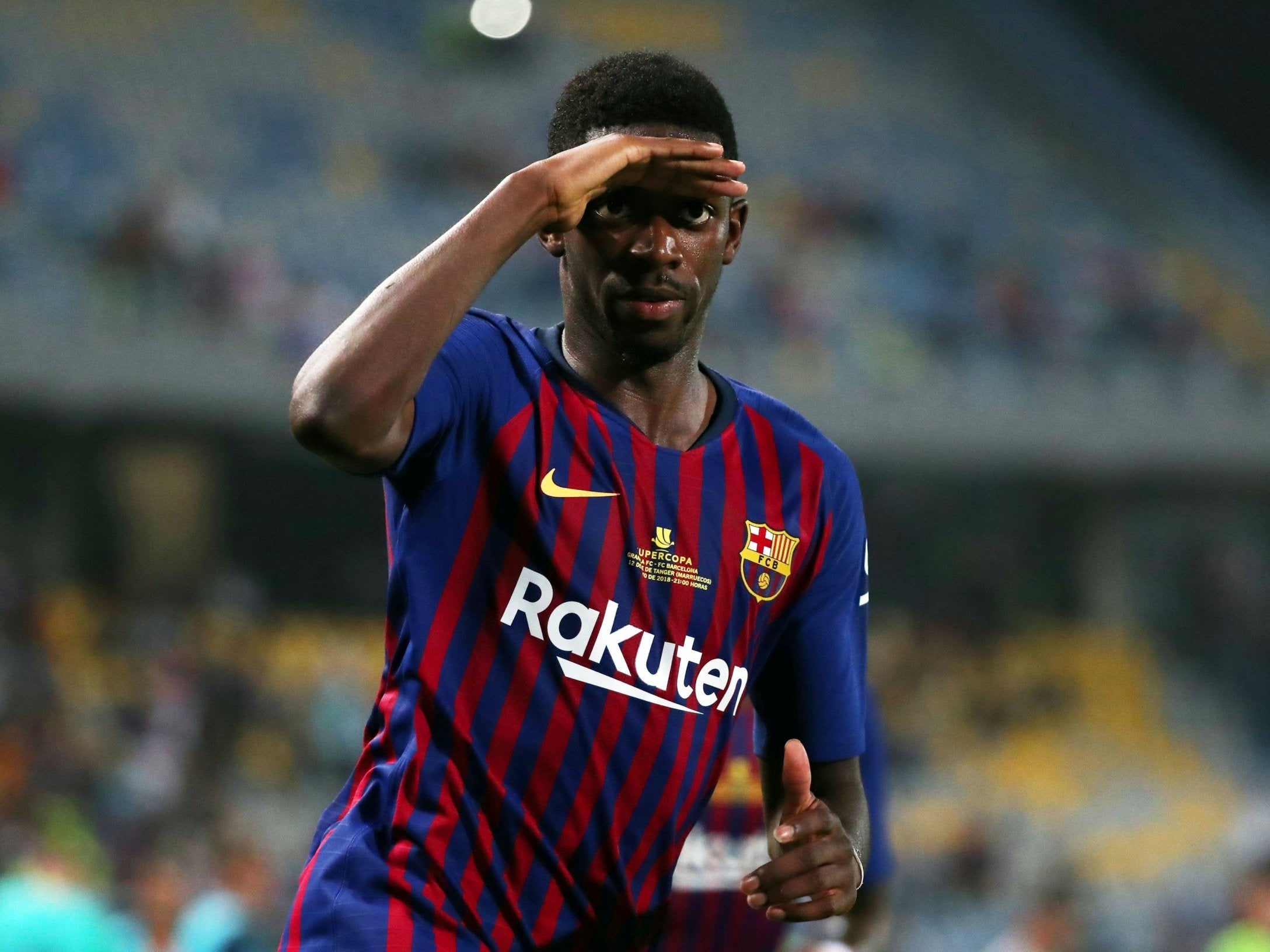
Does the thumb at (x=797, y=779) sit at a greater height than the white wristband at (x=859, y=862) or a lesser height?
greater

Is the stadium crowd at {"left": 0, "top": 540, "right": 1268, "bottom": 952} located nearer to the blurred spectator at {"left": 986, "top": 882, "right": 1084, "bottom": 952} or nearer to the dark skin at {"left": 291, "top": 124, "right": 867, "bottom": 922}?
the blurred spectator at {"left": 986, "top": 882, "right": 1084, "bottom": 952}

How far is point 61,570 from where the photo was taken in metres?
16.5

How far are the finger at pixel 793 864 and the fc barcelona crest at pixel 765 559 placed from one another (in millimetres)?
403

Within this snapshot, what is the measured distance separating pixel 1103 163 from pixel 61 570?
14.7 meters

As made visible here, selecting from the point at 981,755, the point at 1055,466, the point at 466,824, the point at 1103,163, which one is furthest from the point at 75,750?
the point at 1103,163

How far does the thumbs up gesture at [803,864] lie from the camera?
2.34m

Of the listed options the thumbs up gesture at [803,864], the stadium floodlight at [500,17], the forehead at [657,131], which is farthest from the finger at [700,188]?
the stadium floodlight at [500,17]

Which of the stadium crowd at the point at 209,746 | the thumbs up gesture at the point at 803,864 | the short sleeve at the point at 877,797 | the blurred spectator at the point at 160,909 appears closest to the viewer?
the thumbs up gesture at the point at 803,864

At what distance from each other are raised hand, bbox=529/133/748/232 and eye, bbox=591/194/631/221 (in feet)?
0.11

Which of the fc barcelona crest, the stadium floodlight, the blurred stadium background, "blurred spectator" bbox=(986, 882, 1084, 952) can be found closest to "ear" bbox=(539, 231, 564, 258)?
the fc barcelona crest

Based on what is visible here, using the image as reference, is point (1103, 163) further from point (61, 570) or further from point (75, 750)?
point (75, 750)

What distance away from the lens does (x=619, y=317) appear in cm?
248

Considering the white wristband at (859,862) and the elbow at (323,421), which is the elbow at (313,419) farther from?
the white wristband at (859,862)

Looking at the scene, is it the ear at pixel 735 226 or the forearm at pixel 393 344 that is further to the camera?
the ear at pixel 735 226
